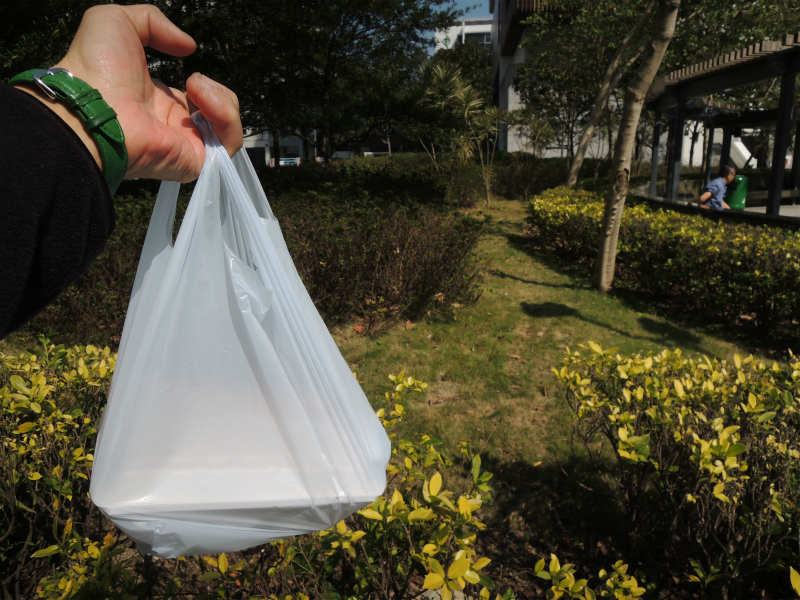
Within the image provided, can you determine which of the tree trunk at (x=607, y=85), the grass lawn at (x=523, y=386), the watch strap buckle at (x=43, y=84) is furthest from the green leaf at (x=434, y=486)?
the tree trunk at (x=607, y=85)

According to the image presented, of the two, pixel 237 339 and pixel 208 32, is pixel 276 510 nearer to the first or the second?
pixel 237 339

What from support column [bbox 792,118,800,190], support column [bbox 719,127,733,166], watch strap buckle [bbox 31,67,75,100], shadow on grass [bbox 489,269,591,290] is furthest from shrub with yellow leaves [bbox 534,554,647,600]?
support column [bbox 792,118,800,190]

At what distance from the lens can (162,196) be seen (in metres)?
1.22

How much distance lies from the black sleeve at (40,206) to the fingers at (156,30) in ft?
1.46

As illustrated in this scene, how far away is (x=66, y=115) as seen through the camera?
82 cm

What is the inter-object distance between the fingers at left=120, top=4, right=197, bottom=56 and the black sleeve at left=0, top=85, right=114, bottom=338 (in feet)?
1.46

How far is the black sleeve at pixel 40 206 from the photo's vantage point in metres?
0.70

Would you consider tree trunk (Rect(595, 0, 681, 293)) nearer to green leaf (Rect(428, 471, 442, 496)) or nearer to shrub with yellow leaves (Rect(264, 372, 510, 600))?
shrub with yellow leaves (Rect(264, 372, 510, 600))

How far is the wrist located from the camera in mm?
815

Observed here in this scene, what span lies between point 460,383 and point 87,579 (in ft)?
10.2

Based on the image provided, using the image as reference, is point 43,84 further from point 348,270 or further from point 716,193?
point 716,193

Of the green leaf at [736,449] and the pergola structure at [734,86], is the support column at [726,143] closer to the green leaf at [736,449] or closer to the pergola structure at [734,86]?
the pergola structure at [734,86]

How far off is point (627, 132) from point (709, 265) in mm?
1667

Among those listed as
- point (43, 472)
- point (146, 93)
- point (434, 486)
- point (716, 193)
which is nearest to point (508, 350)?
point (434, 486)
